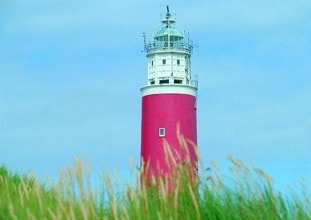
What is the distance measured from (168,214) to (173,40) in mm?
24045

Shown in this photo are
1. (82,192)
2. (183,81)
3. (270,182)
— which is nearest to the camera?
(270,182)

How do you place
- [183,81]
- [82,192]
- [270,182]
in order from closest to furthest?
[270,182] < [82,192] < [183,81]

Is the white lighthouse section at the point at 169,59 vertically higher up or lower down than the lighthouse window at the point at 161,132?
higher up

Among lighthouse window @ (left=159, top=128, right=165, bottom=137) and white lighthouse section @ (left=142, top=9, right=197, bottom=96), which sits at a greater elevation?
white lighthouse section @ (left=142, top=9, right=197, bottom=96)

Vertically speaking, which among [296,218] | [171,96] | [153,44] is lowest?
[296,218]

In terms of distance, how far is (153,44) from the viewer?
92.8 ft

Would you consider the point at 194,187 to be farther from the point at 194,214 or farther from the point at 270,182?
the point at 270,182

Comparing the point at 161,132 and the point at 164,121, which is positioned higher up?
the point at 164,121

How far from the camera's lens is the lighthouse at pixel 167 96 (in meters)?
25.0

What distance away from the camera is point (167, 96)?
25984 millimetres

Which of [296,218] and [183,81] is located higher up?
[183,81]

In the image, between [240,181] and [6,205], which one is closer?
[240,181]

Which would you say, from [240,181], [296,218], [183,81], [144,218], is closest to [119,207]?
[144,218]

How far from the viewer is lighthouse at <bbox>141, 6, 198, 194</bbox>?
25047 mm
